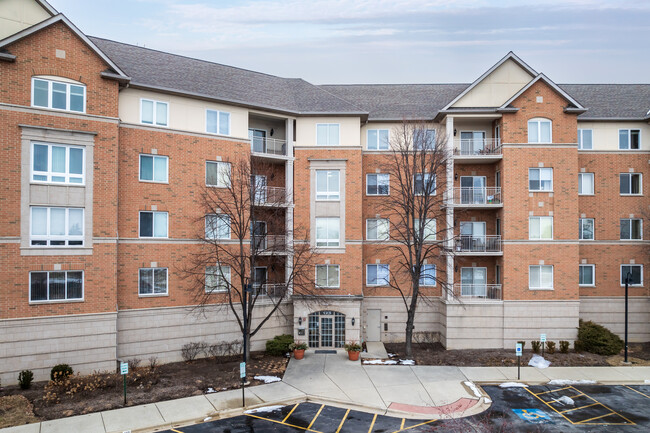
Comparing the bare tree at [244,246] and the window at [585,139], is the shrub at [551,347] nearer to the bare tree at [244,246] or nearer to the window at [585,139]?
the window at [585,139]

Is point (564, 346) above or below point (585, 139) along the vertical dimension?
below

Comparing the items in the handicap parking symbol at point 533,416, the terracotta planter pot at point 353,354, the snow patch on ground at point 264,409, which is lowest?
the snow patch on ground at point 264,409

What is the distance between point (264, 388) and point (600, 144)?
82.4ft

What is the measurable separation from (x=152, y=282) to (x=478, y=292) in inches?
741

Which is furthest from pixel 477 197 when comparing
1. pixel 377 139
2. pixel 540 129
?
pixel 377 139

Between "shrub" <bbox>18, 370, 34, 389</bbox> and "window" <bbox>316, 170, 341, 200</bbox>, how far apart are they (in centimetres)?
1626

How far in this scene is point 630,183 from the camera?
28578 mm

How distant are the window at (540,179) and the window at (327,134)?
38.0 ft

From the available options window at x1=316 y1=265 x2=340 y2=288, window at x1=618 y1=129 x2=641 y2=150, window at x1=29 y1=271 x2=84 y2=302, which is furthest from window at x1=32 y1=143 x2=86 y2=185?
window at x1=618 y1=129 x2=641 y2=150

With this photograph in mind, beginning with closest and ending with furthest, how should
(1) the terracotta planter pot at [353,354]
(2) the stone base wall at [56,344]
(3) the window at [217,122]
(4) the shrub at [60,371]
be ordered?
(2) the stone base wall at [56,344] → (4) the shrub at [60,371] → (1) the terracotta planter pot at [353,354] → (3) the window at [217,122]

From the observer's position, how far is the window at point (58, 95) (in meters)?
19.6

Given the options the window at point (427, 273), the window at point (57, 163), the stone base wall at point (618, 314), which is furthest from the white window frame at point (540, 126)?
the window at point (57, 163)

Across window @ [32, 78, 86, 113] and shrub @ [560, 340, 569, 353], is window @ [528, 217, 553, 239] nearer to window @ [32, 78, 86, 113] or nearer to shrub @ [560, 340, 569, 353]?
shrub @ [560, 340, 569, 353]

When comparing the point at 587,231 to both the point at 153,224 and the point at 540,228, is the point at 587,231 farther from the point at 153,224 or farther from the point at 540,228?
the point at 153,224
